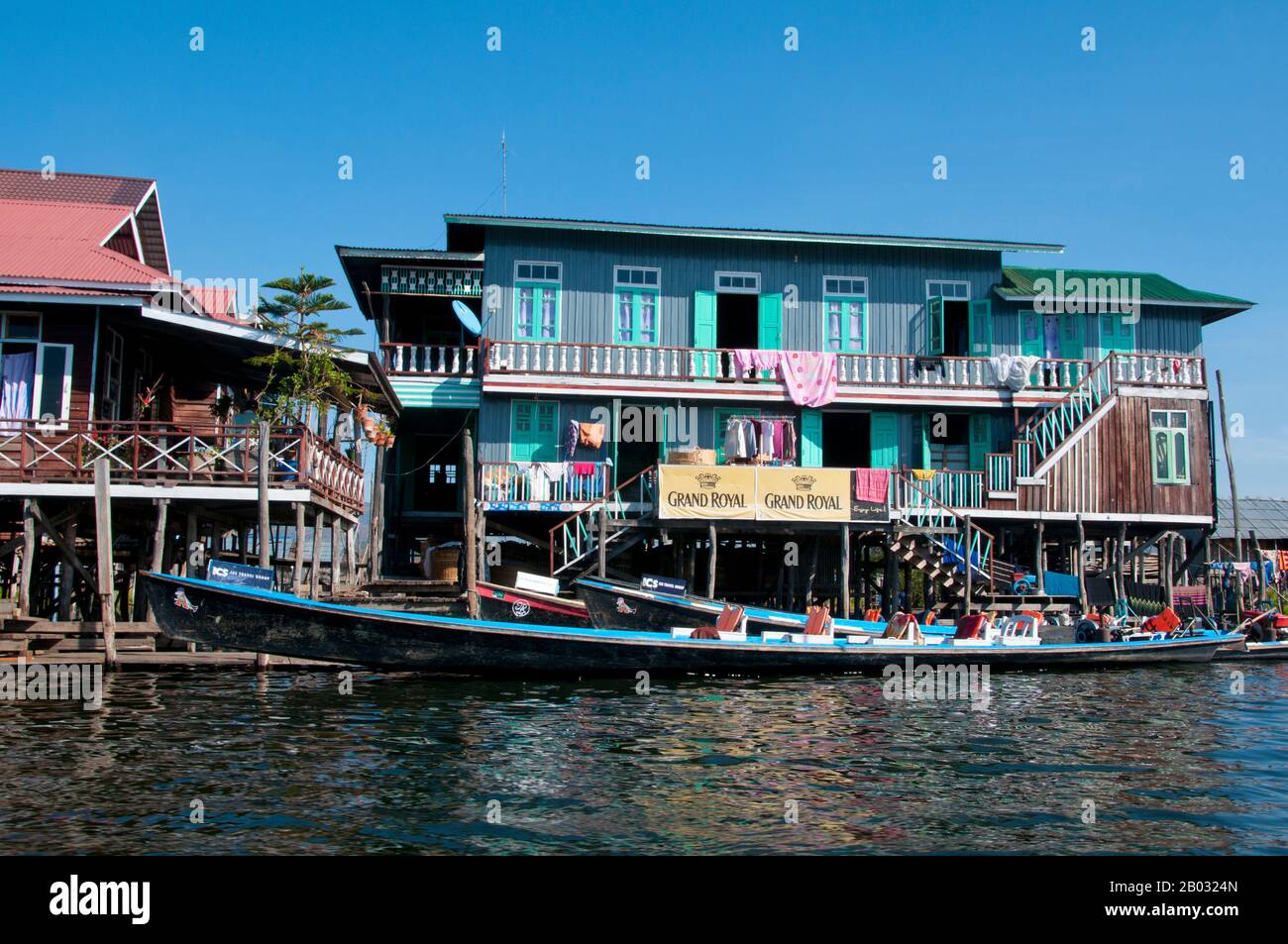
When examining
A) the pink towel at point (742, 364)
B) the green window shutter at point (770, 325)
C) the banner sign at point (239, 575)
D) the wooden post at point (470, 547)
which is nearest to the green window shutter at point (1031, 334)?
the green window shutter at point (770, 325)

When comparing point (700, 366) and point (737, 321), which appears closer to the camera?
point (700, 366)

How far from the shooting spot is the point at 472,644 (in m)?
17.0

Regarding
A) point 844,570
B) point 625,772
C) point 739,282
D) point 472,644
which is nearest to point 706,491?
point 844,570

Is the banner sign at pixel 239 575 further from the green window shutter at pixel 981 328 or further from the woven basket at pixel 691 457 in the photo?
the green window shutter at pixel 981 328

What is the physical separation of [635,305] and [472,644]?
469 inches

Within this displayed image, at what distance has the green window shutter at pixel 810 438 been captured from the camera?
26.3 m

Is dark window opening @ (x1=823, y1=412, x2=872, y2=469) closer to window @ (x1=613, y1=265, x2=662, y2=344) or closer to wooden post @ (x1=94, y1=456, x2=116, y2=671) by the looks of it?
window @ (x1=613, y1=265, x2=662, y2=344)

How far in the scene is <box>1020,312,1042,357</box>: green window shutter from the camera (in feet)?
91.4

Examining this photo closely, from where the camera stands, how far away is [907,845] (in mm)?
8172

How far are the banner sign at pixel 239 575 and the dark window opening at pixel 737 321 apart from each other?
586 inches

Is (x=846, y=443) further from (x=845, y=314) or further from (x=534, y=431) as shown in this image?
(x=534, y=431)

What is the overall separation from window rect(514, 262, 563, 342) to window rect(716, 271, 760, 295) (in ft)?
12.8
